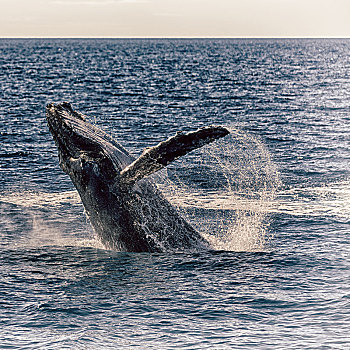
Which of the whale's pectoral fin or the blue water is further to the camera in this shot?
the whale's pectoral fin

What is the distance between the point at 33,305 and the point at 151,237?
291 centimetres

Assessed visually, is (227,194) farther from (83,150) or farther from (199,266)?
(83,150)

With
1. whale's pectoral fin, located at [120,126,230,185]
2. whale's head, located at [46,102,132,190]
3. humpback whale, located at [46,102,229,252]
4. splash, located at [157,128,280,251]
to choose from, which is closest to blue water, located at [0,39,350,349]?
splash, located at [157,128,280,251]

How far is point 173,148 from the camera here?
9.65 meters

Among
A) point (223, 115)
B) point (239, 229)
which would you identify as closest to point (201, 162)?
point (239, 229)

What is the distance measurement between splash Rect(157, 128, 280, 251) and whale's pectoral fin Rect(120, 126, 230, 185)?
2.07 meters

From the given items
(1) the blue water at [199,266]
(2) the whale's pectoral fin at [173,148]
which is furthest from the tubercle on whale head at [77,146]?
(1) the blue water at [199,266]

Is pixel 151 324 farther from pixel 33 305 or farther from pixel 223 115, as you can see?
pixel 223 115

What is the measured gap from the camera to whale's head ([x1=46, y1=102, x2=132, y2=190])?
1130cm

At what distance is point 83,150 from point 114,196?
3.59ft

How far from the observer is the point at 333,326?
846 cm

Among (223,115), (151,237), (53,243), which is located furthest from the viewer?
(223,115)

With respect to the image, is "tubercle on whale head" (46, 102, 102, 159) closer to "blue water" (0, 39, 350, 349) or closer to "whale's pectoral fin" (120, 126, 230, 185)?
"whale's pectoral fin" (120, 126, 230, 185)

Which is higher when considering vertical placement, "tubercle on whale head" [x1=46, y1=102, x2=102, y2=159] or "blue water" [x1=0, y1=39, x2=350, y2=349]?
"tubercle on whale head" [x1=46, y1=102, x2=102, y2=159]
